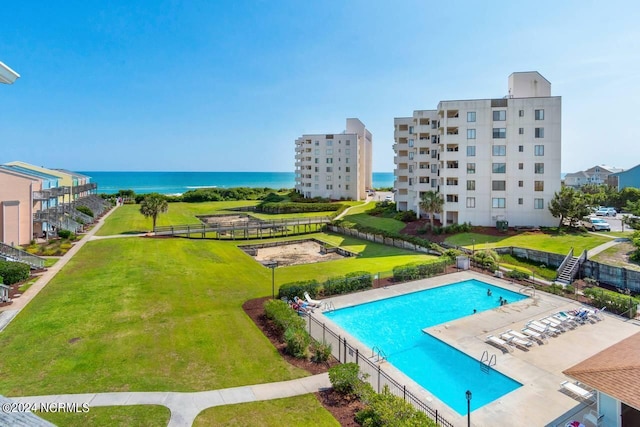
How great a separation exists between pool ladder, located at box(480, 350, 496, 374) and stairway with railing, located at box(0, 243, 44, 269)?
33.8m

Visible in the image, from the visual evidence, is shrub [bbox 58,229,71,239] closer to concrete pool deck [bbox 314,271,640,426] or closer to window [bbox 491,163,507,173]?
concrete pool deck [bbox 314,271,640,426]

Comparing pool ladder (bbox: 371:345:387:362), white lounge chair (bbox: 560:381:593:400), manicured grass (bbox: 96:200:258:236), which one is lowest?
pool ladder (bbox: 371:345:387:362)

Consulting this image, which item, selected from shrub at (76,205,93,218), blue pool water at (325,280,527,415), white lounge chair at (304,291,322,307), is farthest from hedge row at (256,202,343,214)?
white lounge chair at (304,291,322,307)

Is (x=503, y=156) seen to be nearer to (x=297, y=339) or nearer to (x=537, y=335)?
(x=537, y=335)

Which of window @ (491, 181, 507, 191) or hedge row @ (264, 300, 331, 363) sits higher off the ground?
window @ (491, 181, 507, 191)

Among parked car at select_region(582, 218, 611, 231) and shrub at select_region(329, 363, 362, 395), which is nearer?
shrub at select_region(329, 363, 362, 395)

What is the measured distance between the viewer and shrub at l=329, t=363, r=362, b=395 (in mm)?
13672

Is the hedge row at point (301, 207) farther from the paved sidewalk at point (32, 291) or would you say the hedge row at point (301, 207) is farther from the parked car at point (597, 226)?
the parked car at point (597, 226)

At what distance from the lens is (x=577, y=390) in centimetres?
1381

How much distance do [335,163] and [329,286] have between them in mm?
67322

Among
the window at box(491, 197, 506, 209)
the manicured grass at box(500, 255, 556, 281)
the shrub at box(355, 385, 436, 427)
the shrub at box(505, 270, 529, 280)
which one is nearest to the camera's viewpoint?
the shrub at box(355, 385, 436, 427)

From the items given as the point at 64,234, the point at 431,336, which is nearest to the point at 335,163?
the point at 64,234

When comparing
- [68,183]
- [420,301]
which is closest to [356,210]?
[420,301]

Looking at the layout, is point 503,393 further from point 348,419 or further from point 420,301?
point 420,301
